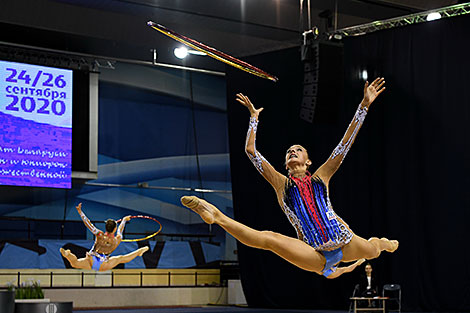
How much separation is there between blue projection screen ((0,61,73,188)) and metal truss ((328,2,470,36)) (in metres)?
5.37

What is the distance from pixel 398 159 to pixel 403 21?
2383mm

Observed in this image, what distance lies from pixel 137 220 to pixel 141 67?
12.5 feet

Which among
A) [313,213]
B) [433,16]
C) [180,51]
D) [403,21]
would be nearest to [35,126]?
[180,51]

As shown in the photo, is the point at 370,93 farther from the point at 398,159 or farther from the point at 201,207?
the point at 398,159

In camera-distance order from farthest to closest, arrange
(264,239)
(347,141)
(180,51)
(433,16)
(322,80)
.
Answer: (180,51), (433,16), (322,80), (347,141), (264,239)

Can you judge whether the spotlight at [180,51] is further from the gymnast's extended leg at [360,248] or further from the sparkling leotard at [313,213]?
the gymnast's extended leg at [360,248]

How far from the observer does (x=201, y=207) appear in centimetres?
410

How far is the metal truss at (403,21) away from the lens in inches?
411

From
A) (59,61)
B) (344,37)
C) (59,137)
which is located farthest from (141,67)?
(344,37)

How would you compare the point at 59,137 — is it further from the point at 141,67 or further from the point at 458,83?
the point at 458,83

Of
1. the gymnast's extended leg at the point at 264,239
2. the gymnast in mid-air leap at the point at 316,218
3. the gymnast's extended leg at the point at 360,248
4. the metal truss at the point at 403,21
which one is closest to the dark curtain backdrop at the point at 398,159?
the metal truss at the point at 403,21

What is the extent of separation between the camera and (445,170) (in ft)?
34.3

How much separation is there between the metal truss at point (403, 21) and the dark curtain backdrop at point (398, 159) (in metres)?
0.15

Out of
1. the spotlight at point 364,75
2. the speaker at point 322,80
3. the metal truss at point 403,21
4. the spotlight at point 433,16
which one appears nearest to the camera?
the speaker at point 322,80
